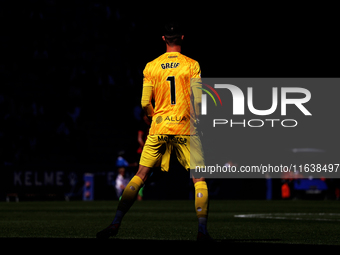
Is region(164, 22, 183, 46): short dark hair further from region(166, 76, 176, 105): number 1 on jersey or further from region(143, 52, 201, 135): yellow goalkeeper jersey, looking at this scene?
region(166, 76, 176, 105): number 1 on jersey

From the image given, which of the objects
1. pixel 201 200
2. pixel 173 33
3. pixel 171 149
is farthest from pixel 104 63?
pixel 201 200

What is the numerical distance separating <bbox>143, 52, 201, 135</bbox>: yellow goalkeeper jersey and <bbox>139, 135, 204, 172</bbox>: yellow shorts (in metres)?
0.07

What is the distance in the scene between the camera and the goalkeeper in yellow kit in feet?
19.1

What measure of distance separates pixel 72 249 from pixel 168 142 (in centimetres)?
185

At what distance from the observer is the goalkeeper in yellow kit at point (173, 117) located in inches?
229

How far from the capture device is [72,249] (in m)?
4.29

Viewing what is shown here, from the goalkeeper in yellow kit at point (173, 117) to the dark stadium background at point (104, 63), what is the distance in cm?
1458

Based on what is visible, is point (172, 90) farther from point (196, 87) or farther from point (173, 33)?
point (173, 33)

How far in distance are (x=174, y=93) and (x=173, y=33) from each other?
0.60 m

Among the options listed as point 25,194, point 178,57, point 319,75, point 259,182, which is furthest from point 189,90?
point 319,75

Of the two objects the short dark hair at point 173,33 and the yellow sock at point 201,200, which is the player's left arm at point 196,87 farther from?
the yellow sock at point 201,200

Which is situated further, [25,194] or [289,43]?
[289,43]

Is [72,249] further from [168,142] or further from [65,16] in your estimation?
[65,16]

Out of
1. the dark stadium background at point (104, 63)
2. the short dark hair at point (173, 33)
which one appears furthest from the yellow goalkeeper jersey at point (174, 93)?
the dark stadium background at point (104, 63)
